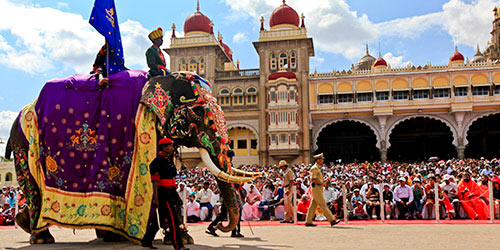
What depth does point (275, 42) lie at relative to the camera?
35.5m

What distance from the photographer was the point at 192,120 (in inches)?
240

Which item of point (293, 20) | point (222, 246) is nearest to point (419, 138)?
point (293, 20)

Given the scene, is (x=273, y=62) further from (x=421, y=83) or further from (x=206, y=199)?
(x=206, y=199)

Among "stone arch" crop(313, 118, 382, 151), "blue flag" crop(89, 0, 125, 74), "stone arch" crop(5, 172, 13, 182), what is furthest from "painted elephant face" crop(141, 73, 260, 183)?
"stone arch" crop(5, 172, 13, 182)

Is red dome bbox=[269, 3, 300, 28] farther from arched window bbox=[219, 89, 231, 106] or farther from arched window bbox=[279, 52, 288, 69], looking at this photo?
arched window bbox=[219, 89, 231, 106]

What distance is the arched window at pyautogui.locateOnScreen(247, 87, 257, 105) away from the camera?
35.6 m

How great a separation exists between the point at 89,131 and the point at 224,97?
2976 centimetres

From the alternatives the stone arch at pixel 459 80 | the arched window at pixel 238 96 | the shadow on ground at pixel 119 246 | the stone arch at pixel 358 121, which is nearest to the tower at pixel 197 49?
the arched window at pixel 238 96

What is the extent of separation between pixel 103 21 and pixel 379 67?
1220 inches

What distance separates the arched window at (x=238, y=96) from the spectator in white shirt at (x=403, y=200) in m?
24.8

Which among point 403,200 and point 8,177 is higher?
point 8,177

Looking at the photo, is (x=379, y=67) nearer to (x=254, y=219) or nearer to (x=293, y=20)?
(x=293, y=20)

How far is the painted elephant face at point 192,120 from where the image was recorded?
603 cm

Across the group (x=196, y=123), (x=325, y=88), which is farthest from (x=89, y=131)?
(x=325, y=88)
